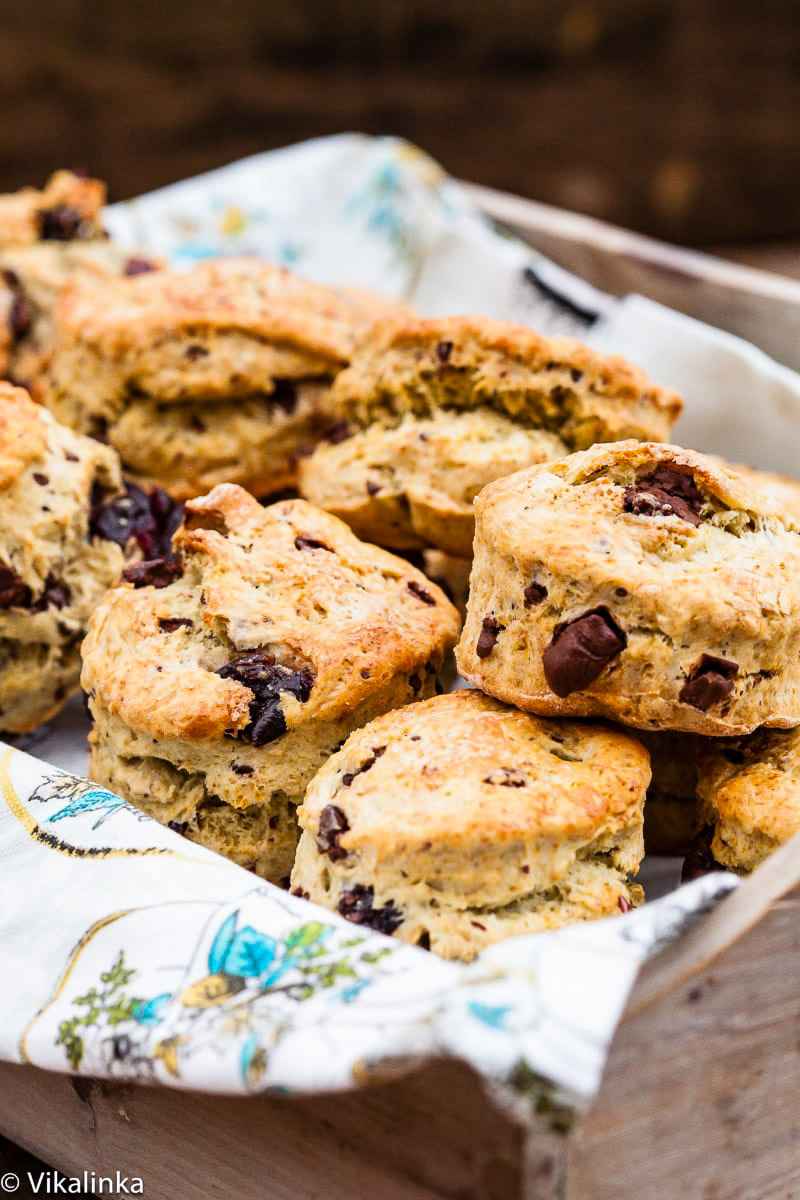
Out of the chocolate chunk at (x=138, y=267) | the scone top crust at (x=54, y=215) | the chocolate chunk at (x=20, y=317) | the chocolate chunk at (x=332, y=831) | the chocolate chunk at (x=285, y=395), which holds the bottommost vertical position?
the chocolate chunk at (x=20, y=317)

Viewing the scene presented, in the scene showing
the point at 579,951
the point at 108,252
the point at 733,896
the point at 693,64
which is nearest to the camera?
the point at 579,951

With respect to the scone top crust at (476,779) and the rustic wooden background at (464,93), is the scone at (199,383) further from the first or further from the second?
the rustic wooden background at (464,93)

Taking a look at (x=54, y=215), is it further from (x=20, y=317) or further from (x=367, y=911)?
(x=367, y=911)

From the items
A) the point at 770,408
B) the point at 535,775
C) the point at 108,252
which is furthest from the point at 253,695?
the point at 108,252

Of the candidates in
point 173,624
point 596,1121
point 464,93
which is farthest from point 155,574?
point 464,93

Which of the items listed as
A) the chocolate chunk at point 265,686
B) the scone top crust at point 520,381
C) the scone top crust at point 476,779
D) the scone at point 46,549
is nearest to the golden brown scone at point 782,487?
the scone top crust at point 520,381

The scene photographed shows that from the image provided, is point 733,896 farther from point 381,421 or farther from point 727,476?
point 381,421
